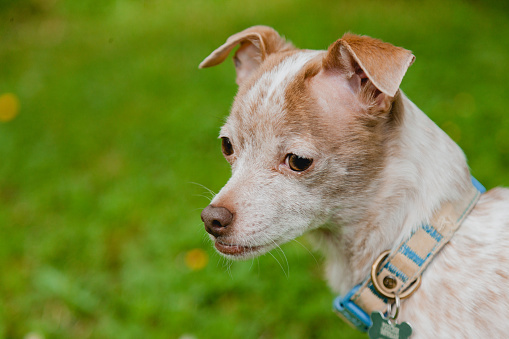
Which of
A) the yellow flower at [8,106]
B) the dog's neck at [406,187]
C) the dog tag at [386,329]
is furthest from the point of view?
the yellow flower at [8,106]

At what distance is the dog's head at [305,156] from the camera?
228cm

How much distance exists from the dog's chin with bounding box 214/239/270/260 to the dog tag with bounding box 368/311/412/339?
0.61 meters

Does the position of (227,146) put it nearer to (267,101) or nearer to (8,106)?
(267,101)

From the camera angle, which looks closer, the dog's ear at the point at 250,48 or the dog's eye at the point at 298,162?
the dog's eye at the point at 298,162

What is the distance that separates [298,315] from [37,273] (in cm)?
212

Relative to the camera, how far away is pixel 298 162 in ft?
7.50

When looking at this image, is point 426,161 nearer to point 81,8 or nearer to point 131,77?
point 131,77

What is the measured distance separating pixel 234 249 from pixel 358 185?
26.5 inches

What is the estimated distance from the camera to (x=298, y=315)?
3.53 m

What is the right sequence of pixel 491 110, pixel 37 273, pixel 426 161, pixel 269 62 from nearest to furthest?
pixel 426 161 < pixel 269 62 < pixel 37 273 < pixel 491 110

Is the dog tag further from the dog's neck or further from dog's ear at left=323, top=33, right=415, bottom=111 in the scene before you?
dog's ear at left=323, top=33, right=415, bottom=111

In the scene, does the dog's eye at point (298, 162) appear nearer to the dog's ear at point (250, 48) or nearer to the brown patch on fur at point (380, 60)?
the brown patch on fur at point (380, 60)

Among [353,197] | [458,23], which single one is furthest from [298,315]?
[458,23]

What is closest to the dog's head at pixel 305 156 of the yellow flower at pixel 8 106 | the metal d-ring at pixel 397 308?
the metal d-ring at pixel 397 308
